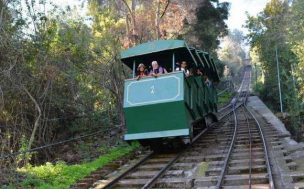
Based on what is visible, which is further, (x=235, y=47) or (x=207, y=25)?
(x=235, y=47)

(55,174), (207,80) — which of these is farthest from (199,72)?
(55,174)

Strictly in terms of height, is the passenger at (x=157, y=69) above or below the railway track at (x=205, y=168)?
above

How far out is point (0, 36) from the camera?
12.2 metres

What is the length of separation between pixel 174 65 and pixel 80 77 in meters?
4.96

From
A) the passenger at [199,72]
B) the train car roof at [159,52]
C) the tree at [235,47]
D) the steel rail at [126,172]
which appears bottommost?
the steel rail at [126,172]

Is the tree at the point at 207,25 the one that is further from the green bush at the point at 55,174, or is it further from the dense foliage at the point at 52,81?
the green bush at the point at 55,174

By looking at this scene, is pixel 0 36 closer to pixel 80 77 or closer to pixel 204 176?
pixel 80 77

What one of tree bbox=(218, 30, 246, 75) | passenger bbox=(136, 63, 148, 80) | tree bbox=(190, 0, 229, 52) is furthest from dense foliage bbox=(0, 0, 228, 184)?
tree bbox=(218, 30, 246, 75)

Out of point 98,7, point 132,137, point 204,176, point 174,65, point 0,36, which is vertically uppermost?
point 98,7

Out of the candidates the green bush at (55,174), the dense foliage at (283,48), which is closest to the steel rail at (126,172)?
the green bush at (55,174)

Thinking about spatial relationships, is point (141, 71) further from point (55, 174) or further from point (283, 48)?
point (283, 48)

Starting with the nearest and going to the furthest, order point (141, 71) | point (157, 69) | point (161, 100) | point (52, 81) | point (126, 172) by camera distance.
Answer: point (126, 172), point (161, 100), point (157, 69), point (141, 71), point (52, 81)

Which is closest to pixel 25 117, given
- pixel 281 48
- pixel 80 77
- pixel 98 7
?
pixel 80 77

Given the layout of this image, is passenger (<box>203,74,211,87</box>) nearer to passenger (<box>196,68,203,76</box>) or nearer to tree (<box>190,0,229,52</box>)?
passenger (<box>196,68,203,76</box>)
